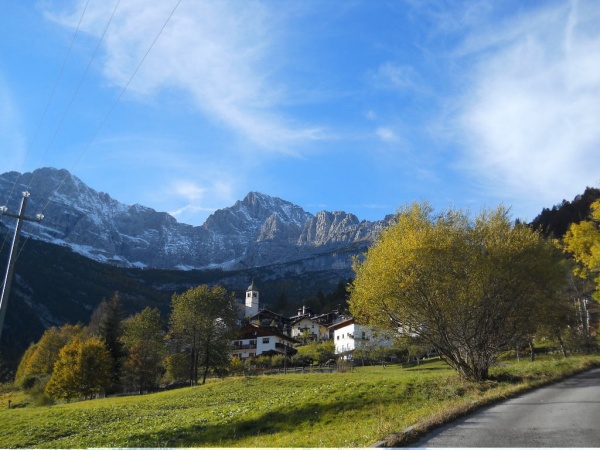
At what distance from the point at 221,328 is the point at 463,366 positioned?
49650 millimetres

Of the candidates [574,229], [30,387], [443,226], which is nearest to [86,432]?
[443,226]

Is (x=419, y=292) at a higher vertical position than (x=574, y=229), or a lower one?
lower

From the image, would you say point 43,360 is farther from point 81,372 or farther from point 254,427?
point 254,427

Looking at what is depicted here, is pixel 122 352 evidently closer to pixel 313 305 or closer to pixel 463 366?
pixel 463 366

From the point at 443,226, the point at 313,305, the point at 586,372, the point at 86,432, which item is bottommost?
the point at 86,432

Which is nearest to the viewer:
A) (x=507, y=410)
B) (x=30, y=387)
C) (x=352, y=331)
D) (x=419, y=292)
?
(x=507, y=410)

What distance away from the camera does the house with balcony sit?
3952 inches

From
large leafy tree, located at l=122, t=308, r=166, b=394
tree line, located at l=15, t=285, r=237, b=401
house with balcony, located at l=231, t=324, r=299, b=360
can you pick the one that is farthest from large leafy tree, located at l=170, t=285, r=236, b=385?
house with balcony, located at l=231, t=324, r=299, b=360

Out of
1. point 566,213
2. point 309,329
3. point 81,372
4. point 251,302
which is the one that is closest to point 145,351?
point 81,372

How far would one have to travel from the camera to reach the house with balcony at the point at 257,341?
329 feet

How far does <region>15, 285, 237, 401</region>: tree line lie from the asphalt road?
50.8 metres

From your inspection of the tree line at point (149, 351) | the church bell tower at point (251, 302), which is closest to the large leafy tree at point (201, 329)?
the tree line at point (149, 351)

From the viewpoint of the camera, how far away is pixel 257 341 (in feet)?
336

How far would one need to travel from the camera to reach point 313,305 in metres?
158
